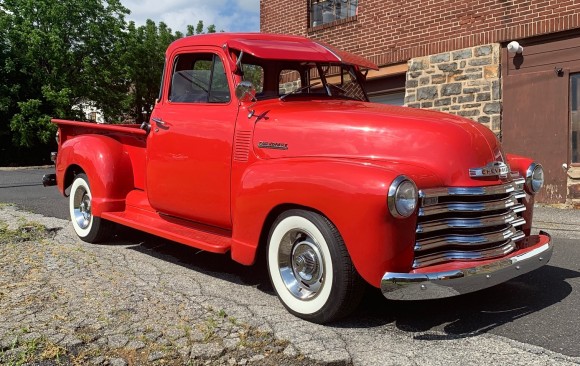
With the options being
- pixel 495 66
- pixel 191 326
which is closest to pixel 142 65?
pixel 495 66

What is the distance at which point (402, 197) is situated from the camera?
2975mm

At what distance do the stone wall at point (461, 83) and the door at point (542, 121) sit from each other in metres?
0.24

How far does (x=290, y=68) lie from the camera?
465cm

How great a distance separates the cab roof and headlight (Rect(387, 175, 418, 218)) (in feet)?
5.86

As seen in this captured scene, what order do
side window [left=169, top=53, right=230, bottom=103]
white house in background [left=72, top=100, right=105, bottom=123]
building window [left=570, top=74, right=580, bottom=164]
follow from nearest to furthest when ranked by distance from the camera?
side window [left=169, top=53, right=230, bottom=103] → building window [left=570, top=74, right=580, bottom=164] → white house in background [left=72, top=100, right=105, bottom=123]

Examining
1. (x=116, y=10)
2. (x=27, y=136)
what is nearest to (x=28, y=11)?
(x=116, y=10)

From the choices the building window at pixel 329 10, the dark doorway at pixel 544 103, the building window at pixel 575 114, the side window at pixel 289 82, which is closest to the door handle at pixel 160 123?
the side window at pixel 289 82

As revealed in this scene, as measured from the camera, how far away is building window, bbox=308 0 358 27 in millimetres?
11510

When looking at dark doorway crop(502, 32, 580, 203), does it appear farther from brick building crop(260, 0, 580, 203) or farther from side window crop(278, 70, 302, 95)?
side window crop(278, 70, 302, 95)

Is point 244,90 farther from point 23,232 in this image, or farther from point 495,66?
point 495,66

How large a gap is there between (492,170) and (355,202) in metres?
1.03

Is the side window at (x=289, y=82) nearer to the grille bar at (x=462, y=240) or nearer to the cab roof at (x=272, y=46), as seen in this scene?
the cab roof at (x=272, y=46)

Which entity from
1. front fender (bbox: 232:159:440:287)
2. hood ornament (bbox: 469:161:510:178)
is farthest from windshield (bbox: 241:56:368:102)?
hood ornament (bbox: 469:161:510:178)

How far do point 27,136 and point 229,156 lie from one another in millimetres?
19710
